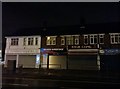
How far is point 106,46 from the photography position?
98.5 ft

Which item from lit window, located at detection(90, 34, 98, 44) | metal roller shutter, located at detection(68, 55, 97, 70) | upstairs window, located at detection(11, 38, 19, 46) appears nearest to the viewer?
metal roller shutter, located at detection(68, 55, 97, 70)

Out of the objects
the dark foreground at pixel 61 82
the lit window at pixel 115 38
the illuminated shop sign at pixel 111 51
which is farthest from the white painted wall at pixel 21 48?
the dark foreground at pixel 61 82

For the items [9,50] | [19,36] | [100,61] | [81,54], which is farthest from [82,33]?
[9,50]

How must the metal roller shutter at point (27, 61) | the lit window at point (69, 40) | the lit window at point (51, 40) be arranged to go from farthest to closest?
the metal roller shutter at point (27, 61) → the lit window at point (51, 40) → the lit window at point (69, 40)

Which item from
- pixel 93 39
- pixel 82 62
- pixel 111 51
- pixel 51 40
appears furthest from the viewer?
pixel 51 40

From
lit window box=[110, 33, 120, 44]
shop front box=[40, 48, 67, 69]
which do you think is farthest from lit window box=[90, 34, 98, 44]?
shop front box=[40, 48, 67, 69]

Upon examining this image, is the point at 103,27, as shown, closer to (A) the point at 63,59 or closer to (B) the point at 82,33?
(B) the point at 82,33

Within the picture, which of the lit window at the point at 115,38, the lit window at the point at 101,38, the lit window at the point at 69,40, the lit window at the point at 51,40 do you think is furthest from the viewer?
the lit window at the point at 51,40

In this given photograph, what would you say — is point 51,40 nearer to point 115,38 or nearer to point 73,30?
point 73,30

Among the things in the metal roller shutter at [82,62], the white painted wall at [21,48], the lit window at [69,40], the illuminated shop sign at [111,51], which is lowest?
the metal roller shutter at [82,62]

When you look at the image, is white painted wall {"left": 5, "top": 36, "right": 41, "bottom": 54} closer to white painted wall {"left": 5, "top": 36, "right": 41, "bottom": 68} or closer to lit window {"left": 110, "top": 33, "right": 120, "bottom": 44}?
white painted wall {"left": 5, "top": 36, "right": 41, "bottom": 68}

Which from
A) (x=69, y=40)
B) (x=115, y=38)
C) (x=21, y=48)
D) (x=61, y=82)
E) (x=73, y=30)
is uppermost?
(x=73, y=30)

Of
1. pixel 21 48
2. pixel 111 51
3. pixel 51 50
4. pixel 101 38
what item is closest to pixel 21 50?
pixel 21 48

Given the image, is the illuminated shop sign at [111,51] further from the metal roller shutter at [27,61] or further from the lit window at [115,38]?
the metal roller shutter at [27,61]
